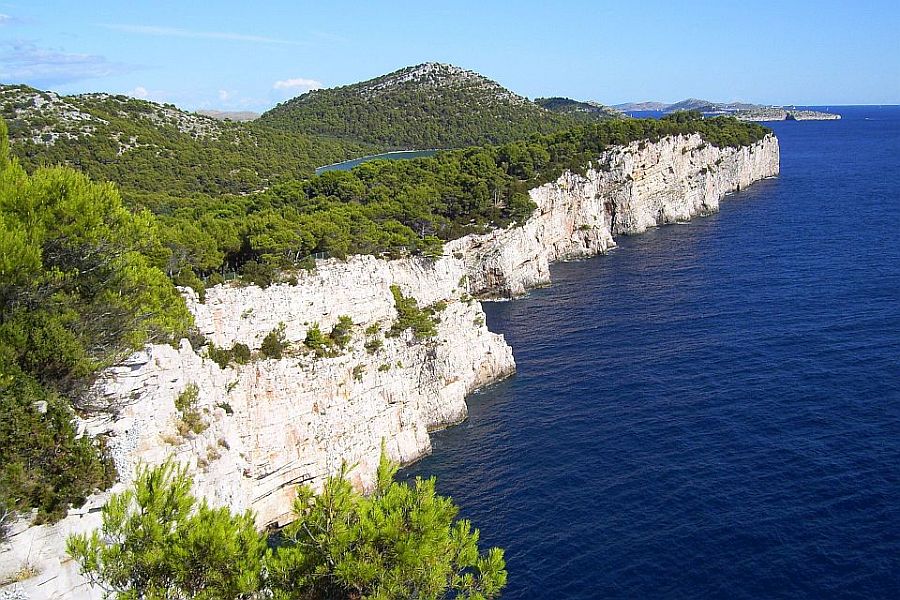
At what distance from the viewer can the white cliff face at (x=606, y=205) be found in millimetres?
75938

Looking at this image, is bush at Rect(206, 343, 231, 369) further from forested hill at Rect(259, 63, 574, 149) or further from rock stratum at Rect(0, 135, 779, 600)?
forested hill at Rect(259, 63, 574, 149)

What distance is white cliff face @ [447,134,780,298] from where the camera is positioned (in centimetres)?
7594

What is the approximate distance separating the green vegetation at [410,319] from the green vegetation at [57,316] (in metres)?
21.9

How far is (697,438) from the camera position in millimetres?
42438

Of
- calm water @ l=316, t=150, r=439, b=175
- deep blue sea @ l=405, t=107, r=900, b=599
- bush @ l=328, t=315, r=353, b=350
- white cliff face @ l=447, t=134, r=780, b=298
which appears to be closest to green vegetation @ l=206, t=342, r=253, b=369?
bush @ l=328, t=315, r=353, b=350

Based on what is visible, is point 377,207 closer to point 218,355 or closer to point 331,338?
point 331,338

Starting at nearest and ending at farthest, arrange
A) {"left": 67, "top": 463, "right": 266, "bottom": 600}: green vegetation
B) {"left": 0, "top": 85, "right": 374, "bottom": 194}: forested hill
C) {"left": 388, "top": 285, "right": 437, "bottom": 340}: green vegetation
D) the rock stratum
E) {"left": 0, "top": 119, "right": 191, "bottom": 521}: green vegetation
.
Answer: {"left": 67, "top": 463, "right": 266, "bottom": 600}: green vegetation
{"left": 0, "top": 119, "right": 191, "bottom": 521}: green vegetation
the rock stratum
{"left": 388, "top": 285, "right": 437, "bottom": 340}: green vegetation
{"left": 0, "top": 85, "right": 374, "bottom": 194}: forested hill

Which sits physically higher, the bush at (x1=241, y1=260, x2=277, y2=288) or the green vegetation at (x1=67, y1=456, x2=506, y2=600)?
the bush at (x1=241, y1=260, x2=277, y2=288)

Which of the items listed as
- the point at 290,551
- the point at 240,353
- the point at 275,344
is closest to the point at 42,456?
the point at 290,551

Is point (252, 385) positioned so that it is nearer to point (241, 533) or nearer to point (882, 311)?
point (241, 533)

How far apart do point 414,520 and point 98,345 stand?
13.0 m

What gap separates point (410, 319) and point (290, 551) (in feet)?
98.7

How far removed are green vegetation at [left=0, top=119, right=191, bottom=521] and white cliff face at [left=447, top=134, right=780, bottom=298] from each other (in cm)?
4891

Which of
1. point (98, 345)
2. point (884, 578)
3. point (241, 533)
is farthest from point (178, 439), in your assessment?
point (884, 578)
